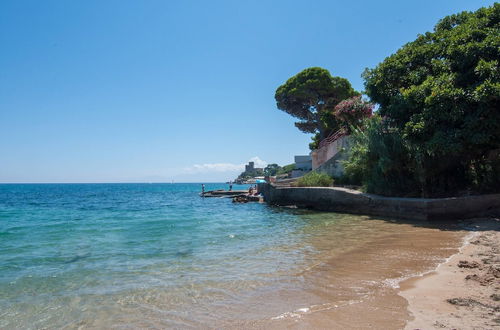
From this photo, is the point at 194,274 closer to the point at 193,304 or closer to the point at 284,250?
the point at 193,304

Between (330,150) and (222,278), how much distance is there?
18041mm

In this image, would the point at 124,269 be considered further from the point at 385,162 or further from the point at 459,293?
the point at 385,162

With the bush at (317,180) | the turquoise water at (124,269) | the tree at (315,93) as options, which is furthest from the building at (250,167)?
the turquoise water at (124,269)

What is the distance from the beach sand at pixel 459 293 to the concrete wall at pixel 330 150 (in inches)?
541

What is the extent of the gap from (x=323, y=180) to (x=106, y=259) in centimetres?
1396

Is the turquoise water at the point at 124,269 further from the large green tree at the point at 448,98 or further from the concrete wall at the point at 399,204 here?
the large green tree at the point at 448,98

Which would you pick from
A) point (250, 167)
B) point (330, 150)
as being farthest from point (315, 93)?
point (250, 167)

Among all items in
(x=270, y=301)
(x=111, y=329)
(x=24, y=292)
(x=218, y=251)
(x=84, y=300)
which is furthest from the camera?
(x=218, y=251)

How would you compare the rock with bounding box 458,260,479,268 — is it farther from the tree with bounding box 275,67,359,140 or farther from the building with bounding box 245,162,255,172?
the building with bounding box 245,162,255,172

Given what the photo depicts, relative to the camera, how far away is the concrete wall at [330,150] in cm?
2017

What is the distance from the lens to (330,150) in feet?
74.2

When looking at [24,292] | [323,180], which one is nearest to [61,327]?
[24,292]

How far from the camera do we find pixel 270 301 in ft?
15.0

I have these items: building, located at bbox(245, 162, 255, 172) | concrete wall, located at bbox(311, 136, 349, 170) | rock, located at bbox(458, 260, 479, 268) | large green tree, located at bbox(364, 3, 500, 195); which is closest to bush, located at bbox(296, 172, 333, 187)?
concrete wall, located at bbox(311, 136, 349, 170)
